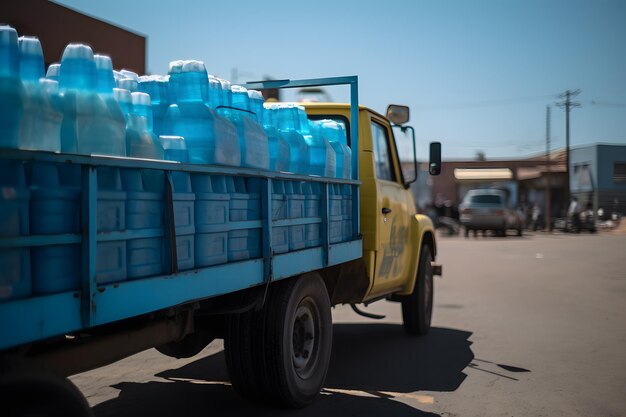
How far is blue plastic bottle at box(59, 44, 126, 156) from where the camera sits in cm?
298

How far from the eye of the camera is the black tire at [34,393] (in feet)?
7.77

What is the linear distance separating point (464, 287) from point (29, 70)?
10.8m

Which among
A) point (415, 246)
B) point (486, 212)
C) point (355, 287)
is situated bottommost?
point (355, 287)

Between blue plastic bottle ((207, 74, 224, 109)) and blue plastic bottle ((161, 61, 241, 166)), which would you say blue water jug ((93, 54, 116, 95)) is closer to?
blue plastic bottle ((161, 61, 241, 166))

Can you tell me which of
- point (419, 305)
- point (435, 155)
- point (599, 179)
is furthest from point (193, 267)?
point (599, 179)

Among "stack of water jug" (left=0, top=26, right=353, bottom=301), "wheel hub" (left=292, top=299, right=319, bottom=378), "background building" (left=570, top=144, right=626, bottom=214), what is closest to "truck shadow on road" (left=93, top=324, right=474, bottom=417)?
"wheel hub" (left=292, top=299, right=319, bottom=378)

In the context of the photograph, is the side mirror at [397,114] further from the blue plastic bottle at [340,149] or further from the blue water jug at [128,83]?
the blue water jug at [128,83]

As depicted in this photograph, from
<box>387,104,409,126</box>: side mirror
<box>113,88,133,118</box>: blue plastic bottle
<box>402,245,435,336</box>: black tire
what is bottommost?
<box>402,245,435,336</box>: black tire

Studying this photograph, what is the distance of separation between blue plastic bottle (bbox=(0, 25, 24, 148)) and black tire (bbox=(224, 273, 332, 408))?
234 centimetres

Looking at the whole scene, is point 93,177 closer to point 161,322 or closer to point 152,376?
point 161,322

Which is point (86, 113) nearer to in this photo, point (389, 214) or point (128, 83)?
point (128, 83)

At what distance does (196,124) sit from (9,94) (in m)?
1.23

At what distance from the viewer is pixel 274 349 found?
4527 mm

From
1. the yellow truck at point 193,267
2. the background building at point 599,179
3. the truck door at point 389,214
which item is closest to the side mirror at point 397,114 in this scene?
the truck door at point 389,214
